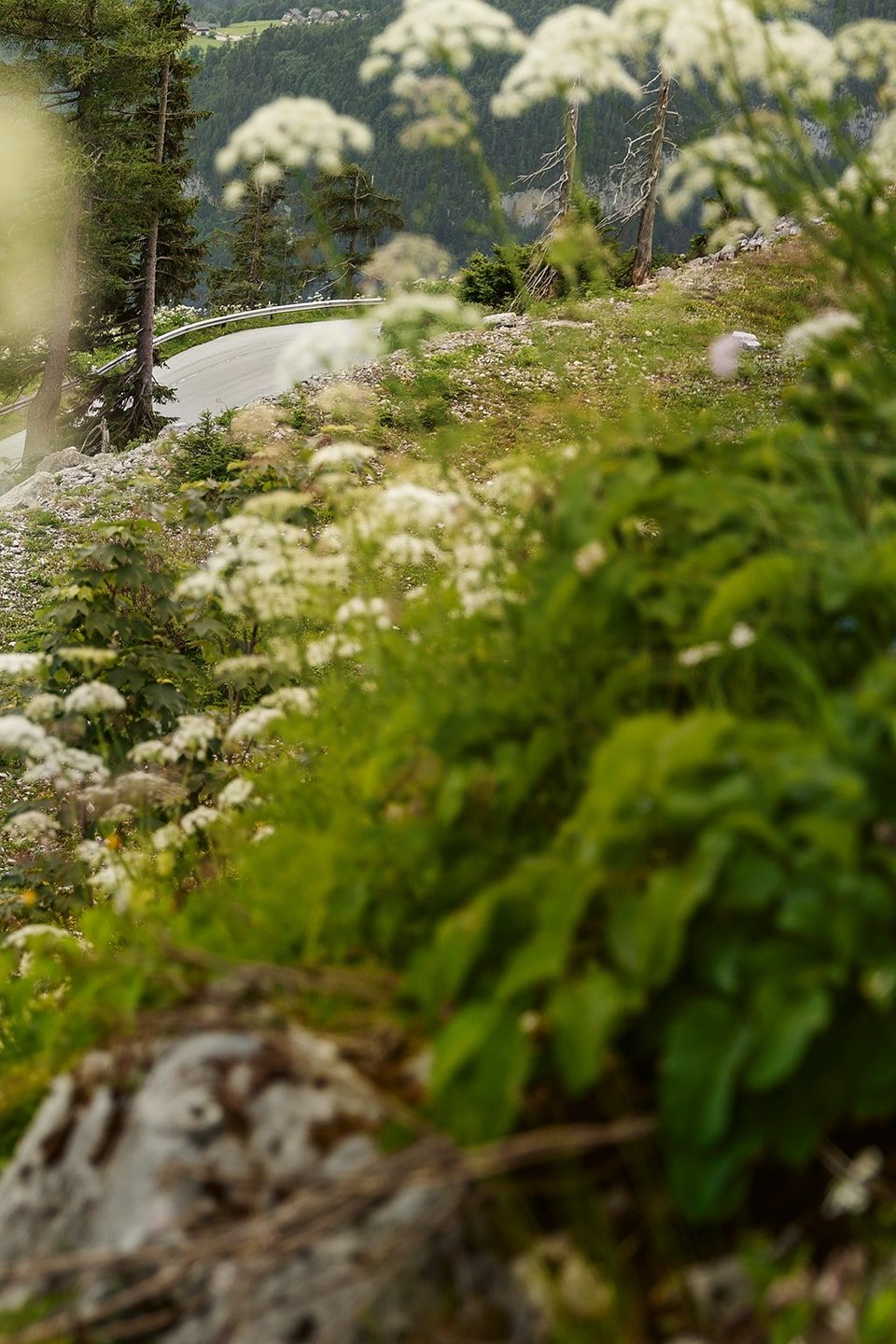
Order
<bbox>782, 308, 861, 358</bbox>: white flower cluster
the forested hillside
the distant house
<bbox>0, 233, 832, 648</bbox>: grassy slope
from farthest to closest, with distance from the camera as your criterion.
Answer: the distant house → the forested hillside → <bbox>0, 233, 832, 648</bbox>: grassy slope → <bbox>782, 308, 861, 358</bbox>: white flower cluster

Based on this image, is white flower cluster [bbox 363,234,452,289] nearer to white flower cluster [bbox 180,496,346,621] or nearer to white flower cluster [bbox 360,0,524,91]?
white flower cluster [bbox 360,0,524,91]

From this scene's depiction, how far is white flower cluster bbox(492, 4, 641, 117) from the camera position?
9.98 feet

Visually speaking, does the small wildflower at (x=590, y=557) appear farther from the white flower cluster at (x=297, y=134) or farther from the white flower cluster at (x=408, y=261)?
the white flower cluster at (x=297, y=134)

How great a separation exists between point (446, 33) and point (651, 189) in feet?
57.6

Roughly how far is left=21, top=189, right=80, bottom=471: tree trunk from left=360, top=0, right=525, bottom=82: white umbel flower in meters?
18.1

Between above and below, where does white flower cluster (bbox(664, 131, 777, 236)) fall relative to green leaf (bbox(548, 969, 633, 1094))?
above

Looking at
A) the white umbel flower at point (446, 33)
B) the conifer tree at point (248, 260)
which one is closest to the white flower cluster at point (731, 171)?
the white umbel flower at point (446, 33)

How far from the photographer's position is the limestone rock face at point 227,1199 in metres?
1.50

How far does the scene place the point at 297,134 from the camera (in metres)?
3.21

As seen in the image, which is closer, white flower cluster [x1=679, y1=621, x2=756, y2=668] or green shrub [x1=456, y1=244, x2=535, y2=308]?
white flower cluster [x1=679, y1=621, x2=756, y2=668]

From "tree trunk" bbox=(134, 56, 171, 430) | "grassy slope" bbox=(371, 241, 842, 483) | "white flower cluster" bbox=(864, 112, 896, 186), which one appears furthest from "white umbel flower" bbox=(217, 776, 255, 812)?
"tree trunk" bbox=(134, 56, 171, 430)

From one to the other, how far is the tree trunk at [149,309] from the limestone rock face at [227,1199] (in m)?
19.2

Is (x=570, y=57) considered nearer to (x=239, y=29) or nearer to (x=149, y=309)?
(x=149, y=309)

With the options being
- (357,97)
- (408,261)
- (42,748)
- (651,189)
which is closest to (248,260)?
(651,189)
